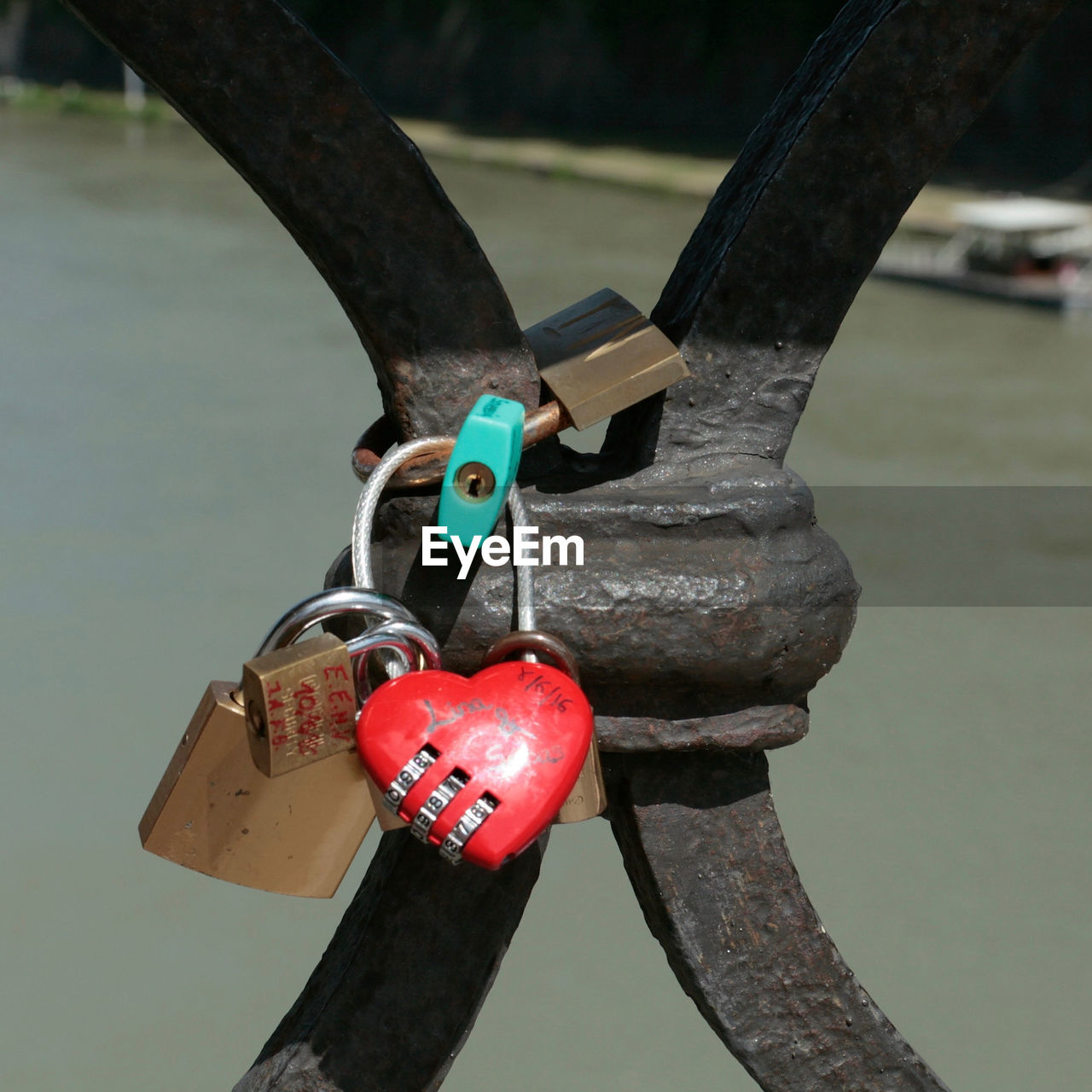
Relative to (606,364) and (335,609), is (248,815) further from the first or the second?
(606,364)

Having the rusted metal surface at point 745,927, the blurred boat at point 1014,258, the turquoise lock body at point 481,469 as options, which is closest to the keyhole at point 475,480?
the turquoise lock body at point 481,469

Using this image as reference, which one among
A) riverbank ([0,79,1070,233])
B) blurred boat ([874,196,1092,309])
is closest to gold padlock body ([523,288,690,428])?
blurred boat ([874,196,1092,309])

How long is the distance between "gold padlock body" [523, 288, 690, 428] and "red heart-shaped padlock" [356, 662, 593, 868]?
0.10 metres

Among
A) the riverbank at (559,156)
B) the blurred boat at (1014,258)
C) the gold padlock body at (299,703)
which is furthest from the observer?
the riverbank at (559,156)

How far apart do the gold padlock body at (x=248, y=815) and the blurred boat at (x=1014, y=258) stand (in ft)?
13.1

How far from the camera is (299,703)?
425 mm

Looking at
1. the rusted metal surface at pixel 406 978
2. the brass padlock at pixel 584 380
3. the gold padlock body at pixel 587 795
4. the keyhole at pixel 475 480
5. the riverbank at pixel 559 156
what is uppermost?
the riverbank at pixel 559 156

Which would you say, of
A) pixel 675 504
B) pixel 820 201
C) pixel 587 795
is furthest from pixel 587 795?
pixel 820 201

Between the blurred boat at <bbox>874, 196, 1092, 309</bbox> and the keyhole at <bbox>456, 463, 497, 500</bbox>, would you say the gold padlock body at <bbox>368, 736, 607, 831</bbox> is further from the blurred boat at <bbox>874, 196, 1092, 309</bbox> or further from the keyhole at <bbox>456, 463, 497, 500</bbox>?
the blurred boat at <bbox>874, 196, 1092, 309</bbox>

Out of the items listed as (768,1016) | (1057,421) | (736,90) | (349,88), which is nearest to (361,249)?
(349,88)

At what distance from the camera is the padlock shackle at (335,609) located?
0.45 m

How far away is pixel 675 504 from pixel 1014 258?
4.60 m

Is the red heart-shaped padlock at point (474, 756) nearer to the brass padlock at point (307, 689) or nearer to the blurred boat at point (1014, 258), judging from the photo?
the brass padlock at point (307, 689)

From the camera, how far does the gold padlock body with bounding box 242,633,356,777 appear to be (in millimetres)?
422
